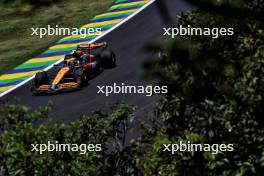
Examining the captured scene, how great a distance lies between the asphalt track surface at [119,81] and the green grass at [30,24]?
2693 millimetres

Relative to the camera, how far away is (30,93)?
20.3 metres

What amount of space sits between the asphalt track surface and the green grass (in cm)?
269

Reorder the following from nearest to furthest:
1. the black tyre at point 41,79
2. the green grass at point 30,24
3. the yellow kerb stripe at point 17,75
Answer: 1. the black tyre at point 41,79
2. the yellow kerb stripe at point 17,75
3. the green grass at point 30,24

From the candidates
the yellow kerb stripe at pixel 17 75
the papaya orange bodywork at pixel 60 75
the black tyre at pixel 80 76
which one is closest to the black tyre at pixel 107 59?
the black tyre at pixel 80 76

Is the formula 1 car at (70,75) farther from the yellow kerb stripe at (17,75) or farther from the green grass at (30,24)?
the green grass at (30,24)

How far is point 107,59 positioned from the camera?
2058 centimetres

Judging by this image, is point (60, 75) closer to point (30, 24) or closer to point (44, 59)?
point (44, 59)

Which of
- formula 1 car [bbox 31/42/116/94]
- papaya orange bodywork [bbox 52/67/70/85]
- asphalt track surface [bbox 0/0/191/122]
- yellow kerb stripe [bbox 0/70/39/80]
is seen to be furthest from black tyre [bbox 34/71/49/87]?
yellow kerb stripe [bbox 0/70/39/80]

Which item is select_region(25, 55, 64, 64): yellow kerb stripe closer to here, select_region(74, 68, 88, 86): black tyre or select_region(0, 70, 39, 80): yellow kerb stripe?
select_region(0, 70, 39, 80): yellow kerb stripe

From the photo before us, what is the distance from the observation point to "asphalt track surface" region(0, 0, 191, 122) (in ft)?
59.7

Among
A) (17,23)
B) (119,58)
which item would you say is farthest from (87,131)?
(17,23)

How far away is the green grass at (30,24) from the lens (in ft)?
79.3

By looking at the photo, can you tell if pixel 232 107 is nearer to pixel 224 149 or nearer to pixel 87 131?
pixel 224 149

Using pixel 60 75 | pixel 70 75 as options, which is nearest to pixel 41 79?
pixel 60 75
